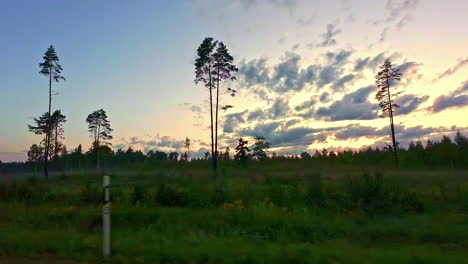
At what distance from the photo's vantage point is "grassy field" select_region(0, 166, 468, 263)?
259 inches

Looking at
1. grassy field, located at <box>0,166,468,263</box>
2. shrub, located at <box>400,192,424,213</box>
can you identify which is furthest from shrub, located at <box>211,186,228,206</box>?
shrub, located at <box>400,192,424,213</box>

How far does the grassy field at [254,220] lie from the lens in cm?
658

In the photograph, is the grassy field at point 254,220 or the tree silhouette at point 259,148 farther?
the tree silhouette at point 259,148

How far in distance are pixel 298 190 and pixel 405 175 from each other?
25.3 feet

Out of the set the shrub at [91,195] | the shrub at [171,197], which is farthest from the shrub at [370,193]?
the shrub at [91,195]

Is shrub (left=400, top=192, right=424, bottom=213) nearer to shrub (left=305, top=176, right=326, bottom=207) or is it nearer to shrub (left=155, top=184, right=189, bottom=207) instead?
shrub (left=305, top=176, right=326, bottom=207)

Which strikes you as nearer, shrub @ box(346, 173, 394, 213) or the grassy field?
the grassy field

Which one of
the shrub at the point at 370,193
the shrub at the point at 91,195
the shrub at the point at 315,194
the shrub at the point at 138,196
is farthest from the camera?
the shrub at the point at 91,195

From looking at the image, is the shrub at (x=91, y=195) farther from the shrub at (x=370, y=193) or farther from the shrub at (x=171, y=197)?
the shrub at (x=370, y=193)

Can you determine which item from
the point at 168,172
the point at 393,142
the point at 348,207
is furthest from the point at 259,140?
the point at 348,207

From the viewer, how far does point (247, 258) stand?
20.0ft

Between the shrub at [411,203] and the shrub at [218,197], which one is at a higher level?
the shrub at [218,197]

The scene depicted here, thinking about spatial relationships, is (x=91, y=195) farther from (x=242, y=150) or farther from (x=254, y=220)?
(x=242, y=150)

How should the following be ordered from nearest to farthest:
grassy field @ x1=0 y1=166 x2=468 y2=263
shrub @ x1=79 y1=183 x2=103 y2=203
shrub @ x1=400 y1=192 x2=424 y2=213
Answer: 1. grassy field @ x1=0 y1=166 x2=468 y2=263
2. shrub @ x1=400 y1=192 x2=424 y2=213
3. shrub @ x1=79 y1=183 x2=103 y2=203
